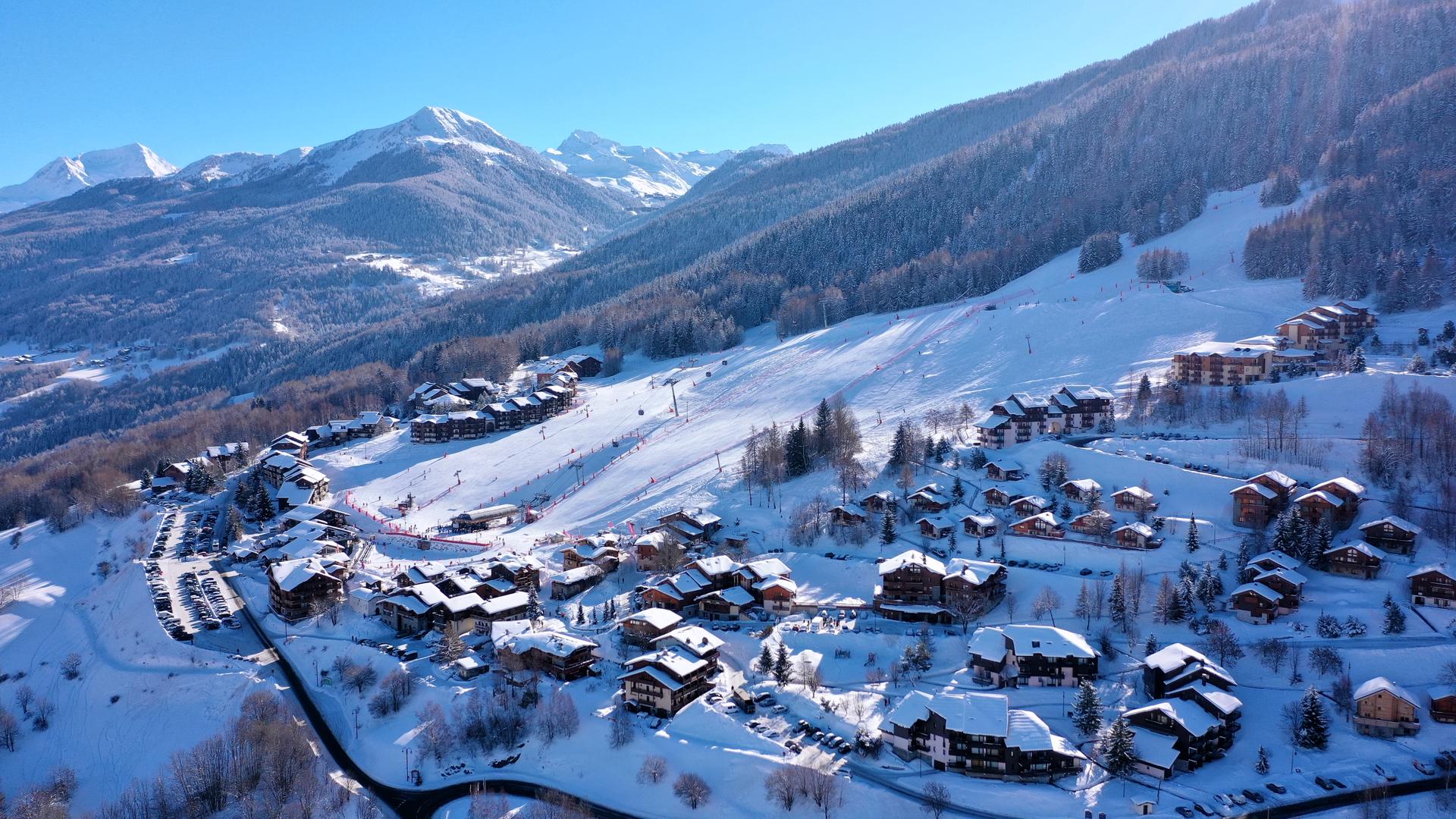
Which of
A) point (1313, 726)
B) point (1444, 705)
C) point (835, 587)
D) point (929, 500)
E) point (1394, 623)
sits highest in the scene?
point (929, 500)

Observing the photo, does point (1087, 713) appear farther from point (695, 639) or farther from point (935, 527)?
point (935, 527)

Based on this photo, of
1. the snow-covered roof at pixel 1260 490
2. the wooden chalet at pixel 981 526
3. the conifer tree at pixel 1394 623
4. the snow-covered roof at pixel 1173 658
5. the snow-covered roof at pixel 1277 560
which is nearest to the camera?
the snow-covered roof at pixel 1173 658

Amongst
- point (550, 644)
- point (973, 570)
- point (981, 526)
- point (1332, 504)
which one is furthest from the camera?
point (981, 526)

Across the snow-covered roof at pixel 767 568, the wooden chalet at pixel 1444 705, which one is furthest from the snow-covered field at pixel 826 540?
the snow-covered roof at pixel 767 568

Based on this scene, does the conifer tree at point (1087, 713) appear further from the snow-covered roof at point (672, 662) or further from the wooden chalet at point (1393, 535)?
the wooden chalet at point (1393, 535)

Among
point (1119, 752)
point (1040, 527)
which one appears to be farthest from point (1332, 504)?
point (1119, 752)

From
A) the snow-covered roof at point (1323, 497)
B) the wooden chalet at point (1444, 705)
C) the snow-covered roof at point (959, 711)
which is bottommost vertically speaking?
the wooden chalet at point (1444, 705)

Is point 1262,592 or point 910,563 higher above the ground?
point 910,563

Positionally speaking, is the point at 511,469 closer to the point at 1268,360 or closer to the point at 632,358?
the point at 632,358
